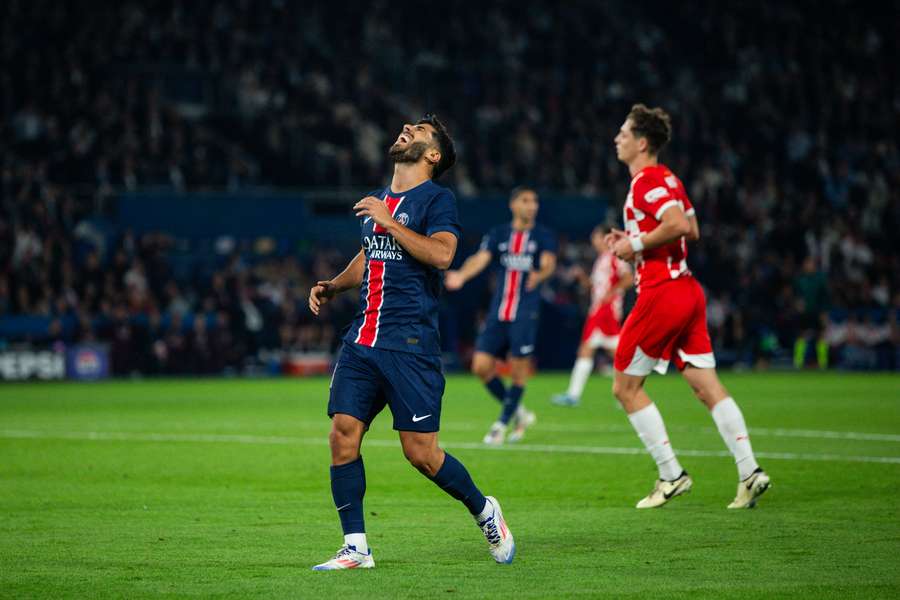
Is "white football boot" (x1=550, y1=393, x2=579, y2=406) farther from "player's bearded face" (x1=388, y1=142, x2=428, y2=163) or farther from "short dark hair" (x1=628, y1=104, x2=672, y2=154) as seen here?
"player's bearded face" (x1=388, y1=142, x2=428, y2=163)

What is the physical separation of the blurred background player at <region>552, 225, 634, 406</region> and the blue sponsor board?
11.4 m

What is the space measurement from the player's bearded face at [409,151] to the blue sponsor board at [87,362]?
21.7m

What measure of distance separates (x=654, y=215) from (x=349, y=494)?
3445 millimetres

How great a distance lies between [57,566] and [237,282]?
23.0 m

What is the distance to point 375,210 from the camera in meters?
7.12

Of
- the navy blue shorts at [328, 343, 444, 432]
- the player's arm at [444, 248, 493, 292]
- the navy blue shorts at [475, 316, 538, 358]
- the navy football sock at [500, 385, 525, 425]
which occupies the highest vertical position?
the navy blue shorts at [328, 343, 444, 432]

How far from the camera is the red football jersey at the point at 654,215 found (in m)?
9.64

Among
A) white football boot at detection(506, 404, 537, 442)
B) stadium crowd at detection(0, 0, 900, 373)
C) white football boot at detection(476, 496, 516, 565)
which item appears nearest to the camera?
white football boot at detection(476, 496, 516, 565)

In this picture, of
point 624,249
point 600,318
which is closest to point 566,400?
point 600,318

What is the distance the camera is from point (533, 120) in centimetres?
3716

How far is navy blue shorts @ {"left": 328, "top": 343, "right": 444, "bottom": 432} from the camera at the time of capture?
7.28 m

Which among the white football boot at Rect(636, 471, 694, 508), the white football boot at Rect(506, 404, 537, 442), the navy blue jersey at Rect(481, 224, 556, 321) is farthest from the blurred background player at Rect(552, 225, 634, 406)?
the white football boot at Rect(636, 471, 694, 508)

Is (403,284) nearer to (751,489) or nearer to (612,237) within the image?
(612,237)

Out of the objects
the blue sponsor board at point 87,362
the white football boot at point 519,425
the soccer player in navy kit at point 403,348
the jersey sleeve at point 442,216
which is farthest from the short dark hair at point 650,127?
the blue sponsor board at point 87,362
